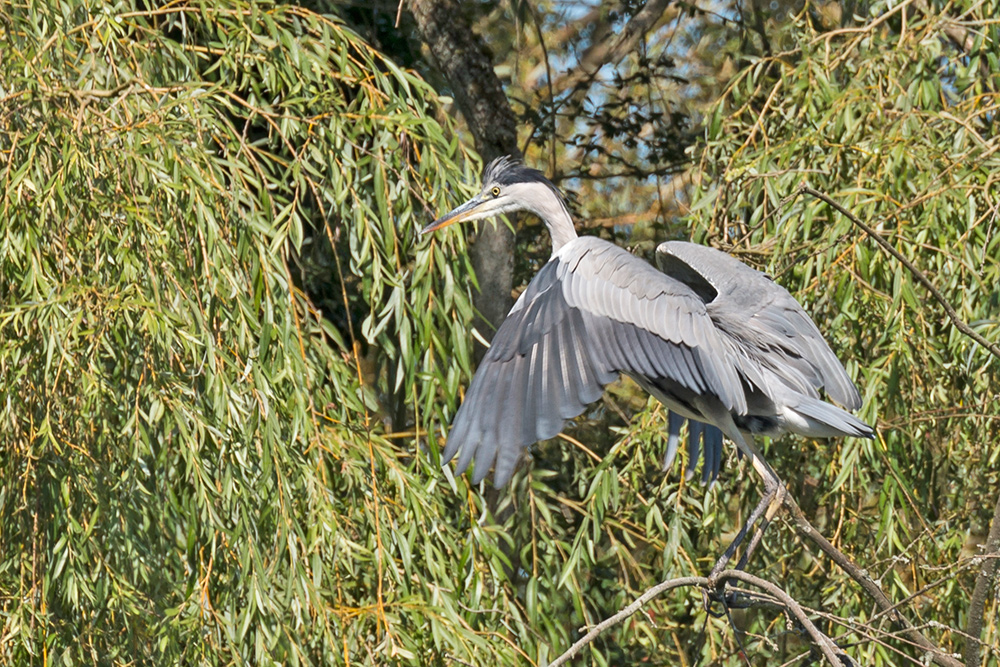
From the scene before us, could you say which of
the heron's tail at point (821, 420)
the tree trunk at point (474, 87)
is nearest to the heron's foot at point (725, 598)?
the heron's tail at point (821, 420)

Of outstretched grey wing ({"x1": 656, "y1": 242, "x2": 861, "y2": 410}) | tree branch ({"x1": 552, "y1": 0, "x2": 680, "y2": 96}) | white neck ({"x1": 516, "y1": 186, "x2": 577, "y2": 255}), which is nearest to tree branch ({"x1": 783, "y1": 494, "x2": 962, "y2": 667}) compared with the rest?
outstretched grey wing ({"x1": 656, "y1": 242, "x2": 861, "y2": 410})

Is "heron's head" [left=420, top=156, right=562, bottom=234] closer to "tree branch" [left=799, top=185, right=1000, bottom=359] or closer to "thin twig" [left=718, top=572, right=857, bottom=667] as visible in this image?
"tree branch" [left=799, top=185, right=1000, bottom=359]

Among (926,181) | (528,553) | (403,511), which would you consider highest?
(926,181)

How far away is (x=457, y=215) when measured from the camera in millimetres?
2754

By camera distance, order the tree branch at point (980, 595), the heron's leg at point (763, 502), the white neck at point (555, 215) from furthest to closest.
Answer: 1. the white neck at point (555, 215)
2. the heron's leg at point (763, 502)
3. the tree branch at point (980, 595)

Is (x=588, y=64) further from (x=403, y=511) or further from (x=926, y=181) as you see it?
(x=403, y=511)

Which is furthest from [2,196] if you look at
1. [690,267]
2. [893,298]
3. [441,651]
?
[893,298]

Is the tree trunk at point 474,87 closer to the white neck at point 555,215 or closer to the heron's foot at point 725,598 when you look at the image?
the white neck at point 555,215

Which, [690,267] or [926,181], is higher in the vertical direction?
[926,181]

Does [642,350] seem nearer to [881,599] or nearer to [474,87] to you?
[881,599]

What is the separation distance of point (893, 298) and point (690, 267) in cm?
47

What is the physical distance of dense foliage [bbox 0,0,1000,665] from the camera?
2.24 meters

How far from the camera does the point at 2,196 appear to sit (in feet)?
7.49

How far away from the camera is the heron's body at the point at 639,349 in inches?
79.1
